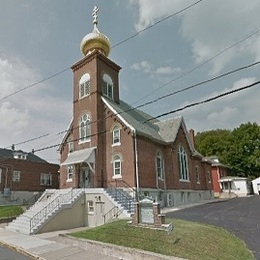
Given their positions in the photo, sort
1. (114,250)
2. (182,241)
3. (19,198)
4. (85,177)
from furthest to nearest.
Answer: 1. (19,198)
2. (85,177)
3. (114,250)
4. (182,241)

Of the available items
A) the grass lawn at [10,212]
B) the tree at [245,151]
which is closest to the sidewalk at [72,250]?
the grass lawn at [10,212]

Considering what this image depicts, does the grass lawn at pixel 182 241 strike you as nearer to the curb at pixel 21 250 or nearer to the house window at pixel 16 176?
the curb at pixel 21 250

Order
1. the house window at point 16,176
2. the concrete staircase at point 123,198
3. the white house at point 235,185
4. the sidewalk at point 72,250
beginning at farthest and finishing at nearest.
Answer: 1. the white house at point 235,185
2. the house window at point 16,176
3. the concrete staircase at point 123,198
4. the sidewalk at point 72,250

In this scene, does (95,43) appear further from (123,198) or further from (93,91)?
(123,198)

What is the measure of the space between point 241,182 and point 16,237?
146 ft

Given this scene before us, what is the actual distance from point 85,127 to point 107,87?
4.92 metres

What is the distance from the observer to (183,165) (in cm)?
3147

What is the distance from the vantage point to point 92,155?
25.4m

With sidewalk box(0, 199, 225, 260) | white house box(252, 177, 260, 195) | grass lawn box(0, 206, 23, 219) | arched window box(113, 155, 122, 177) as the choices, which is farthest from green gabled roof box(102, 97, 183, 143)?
white house box(252, 177, 260, 195)

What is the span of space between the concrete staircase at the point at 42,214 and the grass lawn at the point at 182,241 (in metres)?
5.72

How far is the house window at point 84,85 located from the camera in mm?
28500

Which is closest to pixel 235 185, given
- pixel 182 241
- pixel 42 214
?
pixel 42 214

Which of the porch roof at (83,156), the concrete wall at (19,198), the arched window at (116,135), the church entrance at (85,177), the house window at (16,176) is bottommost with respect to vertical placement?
the concrete wall at (19,198)

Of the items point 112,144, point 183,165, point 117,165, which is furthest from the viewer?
point 183,165
